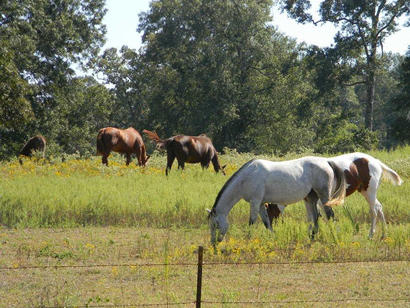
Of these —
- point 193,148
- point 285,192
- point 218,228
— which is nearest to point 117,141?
point 193,148

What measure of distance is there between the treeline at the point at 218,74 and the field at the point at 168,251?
19235 mm

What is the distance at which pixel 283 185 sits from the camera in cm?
1164

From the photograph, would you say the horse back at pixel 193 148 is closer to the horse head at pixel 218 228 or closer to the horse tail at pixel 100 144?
the horse tail at pixel 100 144

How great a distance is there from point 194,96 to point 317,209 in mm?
32221

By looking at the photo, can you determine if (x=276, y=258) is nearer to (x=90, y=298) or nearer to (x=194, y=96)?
(x=90, y=298)

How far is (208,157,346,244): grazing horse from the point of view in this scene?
36.5 feet

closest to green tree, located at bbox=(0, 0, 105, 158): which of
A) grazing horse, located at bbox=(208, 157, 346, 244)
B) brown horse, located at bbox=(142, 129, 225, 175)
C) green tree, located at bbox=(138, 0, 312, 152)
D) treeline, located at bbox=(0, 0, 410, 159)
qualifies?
treeline, located at bbox=(0, 0, 410, 159)

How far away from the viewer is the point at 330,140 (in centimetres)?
4156

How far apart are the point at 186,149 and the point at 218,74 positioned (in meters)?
22.1

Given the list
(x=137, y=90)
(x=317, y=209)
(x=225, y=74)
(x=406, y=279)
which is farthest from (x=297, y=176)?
(x=137, y=90)

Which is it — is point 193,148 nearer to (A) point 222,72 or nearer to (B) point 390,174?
(B) point 390,174

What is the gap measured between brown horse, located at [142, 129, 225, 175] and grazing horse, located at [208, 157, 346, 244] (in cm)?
824

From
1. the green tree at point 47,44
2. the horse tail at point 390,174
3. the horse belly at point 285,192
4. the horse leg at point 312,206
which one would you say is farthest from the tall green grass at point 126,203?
the green tree at point 47,44

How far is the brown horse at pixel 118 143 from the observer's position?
886 inches
